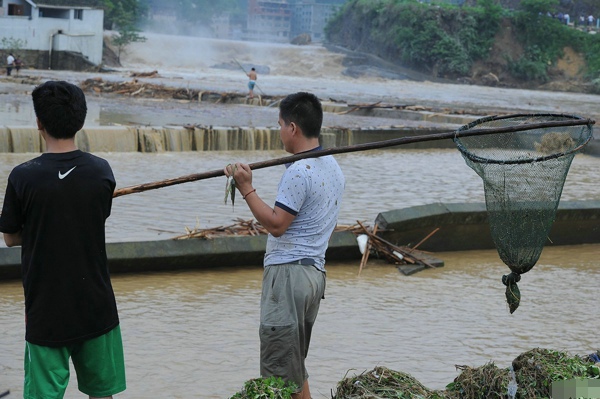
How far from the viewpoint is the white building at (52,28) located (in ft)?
155

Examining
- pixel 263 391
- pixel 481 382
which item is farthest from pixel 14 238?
pixel 481 382

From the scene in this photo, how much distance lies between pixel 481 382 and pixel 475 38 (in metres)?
73.4

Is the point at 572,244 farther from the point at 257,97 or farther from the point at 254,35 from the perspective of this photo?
the point at 254,35

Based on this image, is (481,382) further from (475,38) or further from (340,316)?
(475,38)

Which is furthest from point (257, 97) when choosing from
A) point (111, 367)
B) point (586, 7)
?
point (586, 7)

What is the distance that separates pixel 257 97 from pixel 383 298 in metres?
23.4

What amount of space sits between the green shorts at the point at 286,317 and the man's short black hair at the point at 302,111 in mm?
578

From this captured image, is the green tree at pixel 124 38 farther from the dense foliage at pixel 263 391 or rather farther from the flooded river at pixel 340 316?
the dense foliage at pixel 263 391

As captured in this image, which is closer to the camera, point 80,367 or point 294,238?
point 80,367

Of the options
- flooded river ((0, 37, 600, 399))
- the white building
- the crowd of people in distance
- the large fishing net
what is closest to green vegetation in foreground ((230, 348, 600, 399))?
the large fishing net

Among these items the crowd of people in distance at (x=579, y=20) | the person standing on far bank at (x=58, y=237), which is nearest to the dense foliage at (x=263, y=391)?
the person standing on far bank at (x=58, y=237)

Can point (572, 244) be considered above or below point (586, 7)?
below

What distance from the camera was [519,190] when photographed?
4305 mm

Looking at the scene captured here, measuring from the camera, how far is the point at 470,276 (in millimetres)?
8148
